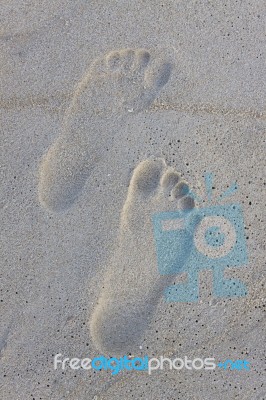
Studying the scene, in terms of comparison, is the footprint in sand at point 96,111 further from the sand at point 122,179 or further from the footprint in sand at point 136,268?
the footprint in sand at point 136,268

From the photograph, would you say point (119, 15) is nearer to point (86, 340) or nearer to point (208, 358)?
point (86, 340)

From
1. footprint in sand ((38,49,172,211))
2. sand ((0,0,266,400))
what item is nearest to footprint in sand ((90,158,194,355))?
sand ((0,0,266,400))

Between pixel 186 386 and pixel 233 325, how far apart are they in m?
0.40

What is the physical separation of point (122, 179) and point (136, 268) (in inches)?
18.9

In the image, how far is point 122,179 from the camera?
221 centimetres

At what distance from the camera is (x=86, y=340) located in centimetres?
217

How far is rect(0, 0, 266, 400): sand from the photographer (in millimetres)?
2172

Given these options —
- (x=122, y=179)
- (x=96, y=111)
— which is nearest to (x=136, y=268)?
(x=122, y=179)

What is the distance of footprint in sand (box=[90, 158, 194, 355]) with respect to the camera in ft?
7.14

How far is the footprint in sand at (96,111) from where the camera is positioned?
2.21 meters

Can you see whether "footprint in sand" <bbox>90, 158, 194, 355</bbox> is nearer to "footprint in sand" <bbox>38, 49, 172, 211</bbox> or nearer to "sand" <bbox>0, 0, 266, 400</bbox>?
"sand" <bbox>0, 0, 266, 400</bbox>

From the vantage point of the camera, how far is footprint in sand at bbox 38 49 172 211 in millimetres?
2213

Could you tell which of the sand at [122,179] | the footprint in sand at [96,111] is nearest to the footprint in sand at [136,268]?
the sand at [122,179]

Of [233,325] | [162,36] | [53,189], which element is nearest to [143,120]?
[162,36]
